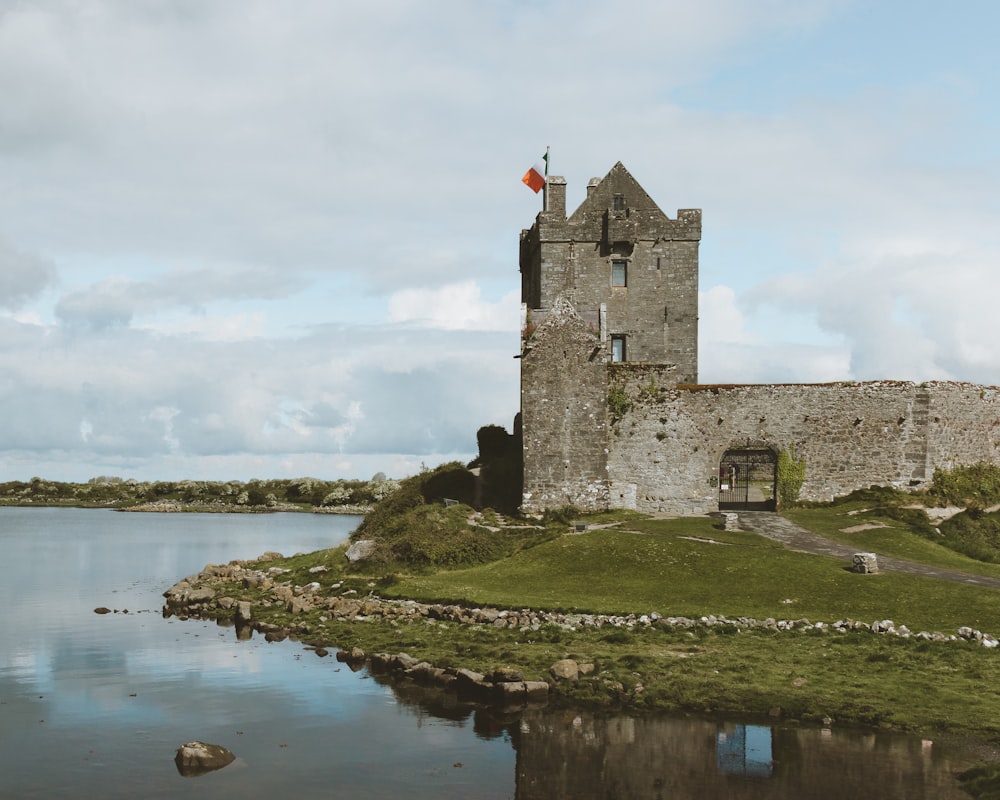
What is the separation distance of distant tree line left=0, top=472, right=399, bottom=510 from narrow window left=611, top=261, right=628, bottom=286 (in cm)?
8852

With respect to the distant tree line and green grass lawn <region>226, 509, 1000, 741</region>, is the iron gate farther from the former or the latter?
the distant tree line

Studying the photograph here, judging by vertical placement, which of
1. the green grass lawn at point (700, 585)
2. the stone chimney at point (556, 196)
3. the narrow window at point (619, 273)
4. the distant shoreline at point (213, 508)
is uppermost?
the stone chimney at point (556, 196)

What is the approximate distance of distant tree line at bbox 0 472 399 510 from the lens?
14212 cm

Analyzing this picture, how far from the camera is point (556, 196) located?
53000mm

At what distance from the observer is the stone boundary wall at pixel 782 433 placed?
144 ft

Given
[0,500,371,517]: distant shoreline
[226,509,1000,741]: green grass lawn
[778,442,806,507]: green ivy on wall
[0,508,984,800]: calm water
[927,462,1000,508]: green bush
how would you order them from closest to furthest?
1. [0,508,984,800]: calm water
2. [226,509,1000,741]: green grass lawn
3. [927,462,1000,508]: green bush
4. [778,442,806,507]: green ivy on wall
5. [0,500,371,517]: distant shoreline

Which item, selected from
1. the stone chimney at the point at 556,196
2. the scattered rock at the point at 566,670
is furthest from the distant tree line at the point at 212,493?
the scattered rock at the point at 566,670

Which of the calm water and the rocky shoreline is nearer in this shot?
the calm water

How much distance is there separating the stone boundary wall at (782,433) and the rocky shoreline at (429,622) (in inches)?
630

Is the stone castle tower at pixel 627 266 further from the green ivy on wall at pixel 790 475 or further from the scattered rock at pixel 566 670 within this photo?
the scattered rock at pixel 566 670

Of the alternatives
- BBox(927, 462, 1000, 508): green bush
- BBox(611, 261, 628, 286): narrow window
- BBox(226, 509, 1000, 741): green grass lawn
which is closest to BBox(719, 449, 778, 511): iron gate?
BBox(927, 462, 1000, 508): green bush

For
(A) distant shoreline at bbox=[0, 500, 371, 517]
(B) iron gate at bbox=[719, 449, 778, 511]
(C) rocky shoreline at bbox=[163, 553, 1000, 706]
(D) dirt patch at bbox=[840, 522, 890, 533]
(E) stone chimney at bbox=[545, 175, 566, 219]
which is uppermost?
(E) stone chimney at bbox=[545, 175, 566, 219]

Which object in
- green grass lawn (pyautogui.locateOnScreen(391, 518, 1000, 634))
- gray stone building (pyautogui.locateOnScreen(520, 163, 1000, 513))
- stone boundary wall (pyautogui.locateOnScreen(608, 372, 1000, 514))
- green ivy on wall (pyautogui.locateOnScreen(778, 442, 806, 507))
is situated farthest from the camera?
green ivy on wall (pyautogui.locateOnScreen(778, 442, 806, 507))

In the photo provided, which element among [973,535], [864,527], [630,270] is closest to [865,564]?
[864,527]
